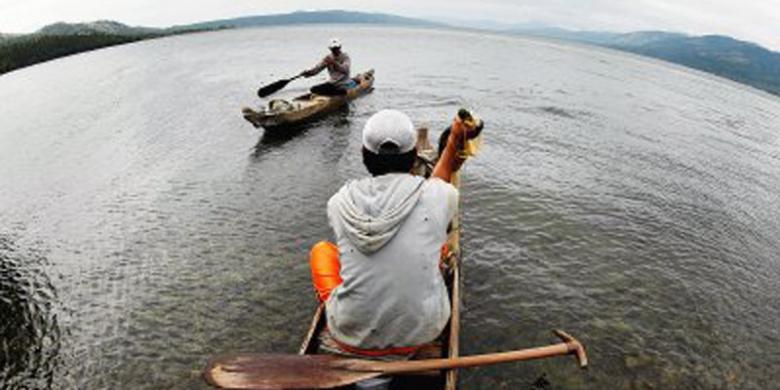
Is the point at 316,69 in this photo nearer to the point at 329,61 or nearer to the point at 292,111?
the point at 329,61

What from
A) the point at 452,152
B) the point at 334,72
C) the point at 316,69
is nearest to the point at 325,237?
the point at 452,152

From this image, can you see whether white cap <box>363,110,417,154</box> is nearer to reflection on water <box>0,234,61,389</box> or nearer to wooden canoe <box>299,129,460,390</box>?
wooden canoe <box>299,129,460,390</box>

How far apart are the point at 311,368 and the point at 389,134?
2.73 metres

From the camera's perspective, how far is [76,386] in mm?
8867

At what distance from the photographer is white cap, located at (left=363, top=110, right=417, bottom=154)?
4883 mm

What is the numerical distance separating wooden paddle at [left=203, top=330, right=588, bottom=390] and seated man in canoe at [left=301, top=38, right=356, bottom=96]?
78.9 ft

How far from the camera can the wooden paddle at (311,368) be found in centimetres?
505

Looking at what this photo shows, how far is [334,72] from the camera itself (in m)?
30.3

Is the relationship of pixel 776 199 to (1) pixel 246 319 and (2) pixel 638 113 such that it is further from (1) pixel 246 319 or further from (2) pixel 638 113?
(1) pixel 246 319

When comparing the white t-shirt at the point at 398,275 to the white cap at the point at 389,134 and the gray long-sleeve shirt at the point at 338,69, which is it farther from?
the gray long-sleeve shirt at the point at 338,69

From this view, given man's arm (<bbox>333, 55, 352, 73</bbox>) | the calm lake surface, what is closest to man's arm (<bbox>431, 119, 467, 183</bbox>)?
the calm lake surface

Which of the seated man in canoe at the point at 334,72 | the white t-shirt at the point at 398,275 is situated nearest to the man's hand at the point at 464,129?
the white t-shirt at the point at 398,275

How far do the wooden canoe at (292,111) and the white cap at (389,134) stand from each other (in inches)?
765

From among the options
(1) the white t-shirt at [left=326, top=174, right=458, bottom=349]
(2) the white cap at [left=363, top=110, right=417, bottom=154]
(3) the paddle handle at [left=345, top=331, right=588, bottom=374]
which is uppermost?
(2) the white cap at [left=363, top=110, right=417, bottom=154]
